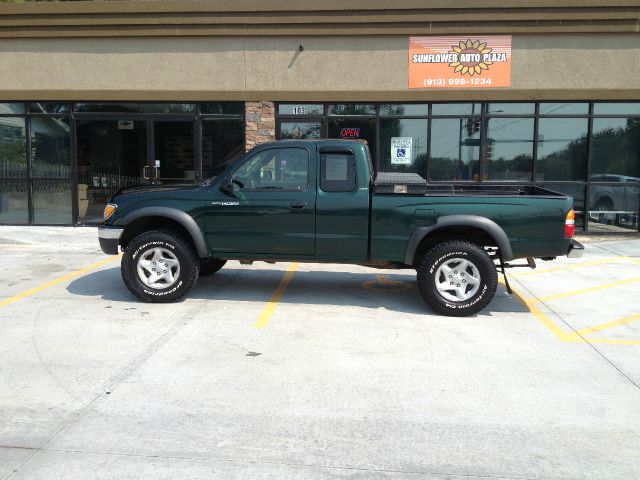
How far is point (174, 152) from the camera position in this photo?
44.1 feet

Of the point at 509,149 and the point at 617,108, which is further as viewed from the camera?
the point at 509,149

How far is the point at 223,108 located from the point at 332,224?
743 cm

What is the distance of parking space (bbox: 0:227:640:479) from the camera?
341cm

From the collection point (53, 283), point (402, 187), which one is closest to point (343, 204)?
point (402, 187)

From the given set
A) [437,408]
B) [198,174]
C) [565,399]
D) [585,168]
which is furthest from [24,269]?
[585,168]

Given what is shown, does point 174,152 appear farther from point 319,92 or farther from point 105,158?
point 319,92

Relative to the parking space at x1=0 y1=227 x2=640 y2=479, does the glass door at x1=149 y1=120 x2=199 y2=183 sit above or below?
above

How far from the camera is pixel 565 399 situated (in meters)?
4.30

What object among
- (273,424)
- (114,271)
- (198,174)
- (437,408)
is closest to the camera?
(273,424)

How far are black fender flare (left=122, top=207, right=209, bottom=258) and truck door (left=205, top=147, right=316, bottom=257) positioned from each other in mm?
119

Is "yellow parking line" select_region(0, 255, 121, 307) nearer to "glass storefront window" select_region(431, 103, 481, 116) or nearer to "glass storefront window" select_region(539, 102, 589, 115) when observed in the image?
"glass storefront window" select_region(431, 103, 481, 116)

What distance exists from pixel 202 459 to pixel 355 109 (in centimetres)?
1046

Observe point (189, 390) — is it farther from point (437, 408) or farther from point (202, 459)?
point (437, 408)

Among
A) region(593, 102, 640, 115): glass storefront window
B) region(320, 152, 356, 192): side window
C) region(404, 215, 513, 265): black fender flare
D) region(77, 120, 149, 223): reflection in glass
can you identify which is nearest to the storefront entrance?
region(77, 120, 149, 223): reflection in glass
